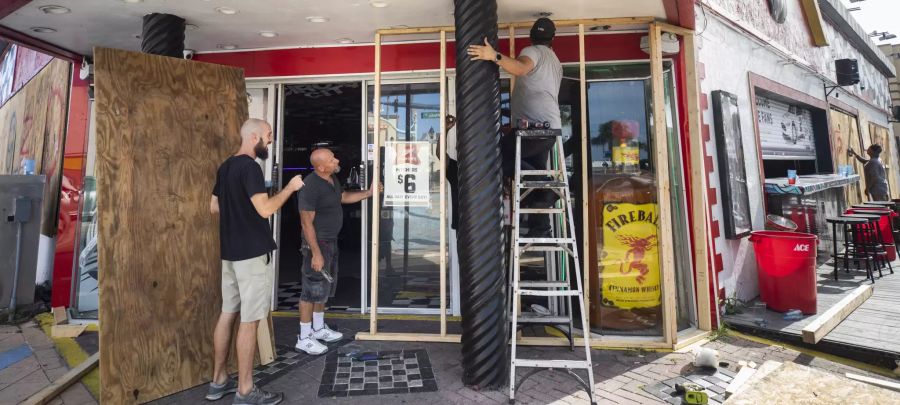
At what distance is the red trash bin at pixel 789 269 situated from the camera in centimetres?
426

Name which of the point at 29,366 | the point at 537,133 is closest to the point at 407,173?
the point at 537,133

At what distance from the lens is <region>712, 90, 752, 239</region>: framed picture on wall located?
4.51m

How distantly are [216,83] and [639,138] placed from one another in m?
3.86

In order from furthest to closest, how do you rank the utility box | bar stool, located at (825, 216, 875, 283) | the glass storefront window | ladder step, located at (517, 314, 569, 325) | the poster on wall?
bar stool, located at (825, 216, 875, 283) → the utility box → the poster on wall → the glass storefront window → ladder step, located at (517, 314, 569, 325)

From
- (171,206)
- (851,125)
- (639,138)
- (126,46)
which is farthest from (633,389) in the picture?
(851,125)

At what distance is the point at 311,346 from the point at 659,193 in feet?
11.0

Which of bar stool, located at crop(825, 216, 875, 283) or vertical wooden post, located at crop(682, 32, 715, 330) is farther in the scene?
bar stool, located at crop(825, 216, 875, 283)

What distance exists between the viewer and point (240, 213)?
273cm

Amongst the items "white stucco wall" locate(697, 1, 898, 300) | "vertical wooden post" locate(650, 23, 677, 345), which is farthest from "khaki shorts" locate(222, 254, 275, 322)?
"white stucco wall" locate(697, 1, 898, 300)

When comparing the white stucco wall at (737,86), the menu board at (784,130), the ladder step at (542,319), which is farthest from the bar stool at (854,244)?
the ladder step at (542,319)

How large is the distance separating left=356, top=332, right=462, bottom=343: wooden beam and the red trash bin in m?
3.51

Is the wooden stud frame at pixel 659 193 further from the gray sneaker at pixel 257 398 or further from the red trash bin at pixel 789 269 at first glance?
the gray sneaker at pixel 257 398

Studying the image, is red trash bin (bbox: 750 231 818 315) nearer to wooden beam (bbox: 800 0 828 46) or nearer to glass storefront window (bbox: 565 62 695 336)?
glass storefront window (bbox: 565 62 695 336)

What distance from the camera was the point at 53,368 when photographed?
351cm
